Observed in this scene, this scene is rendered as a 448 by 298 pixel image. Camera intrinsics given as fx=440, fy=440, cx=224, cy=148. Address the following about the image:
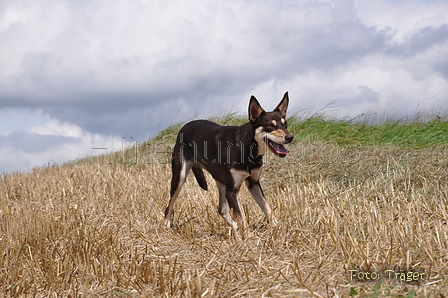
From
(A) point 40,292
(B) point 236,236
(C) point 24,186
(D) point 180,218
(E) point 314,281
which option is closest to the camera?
(E) point 314,281

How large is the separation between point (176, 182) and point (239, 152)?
3.73ft

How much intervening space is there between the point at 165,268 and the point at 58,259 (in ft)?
3.55

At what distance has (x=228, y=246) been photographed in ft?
14.1

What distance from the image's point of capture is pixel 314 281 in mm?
3406

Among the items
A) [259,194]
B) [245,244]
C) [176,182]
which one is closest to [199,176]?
[176,182]

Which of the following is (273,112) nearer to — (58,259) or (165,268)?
(165,268)

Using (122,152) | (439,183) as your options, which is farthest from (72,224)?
(122,152)

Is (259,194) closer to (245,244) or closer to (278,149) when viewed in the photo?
(278,149)

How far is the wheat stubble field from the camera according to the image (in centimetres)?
341

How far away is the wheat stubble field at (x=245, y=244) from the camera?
11.2 ft

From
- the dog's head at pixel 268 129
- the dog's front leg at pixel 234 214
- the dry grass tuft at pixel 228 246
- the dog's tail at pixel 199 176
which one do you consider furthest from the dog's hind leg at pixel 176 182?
the dog's head at pixel 268 129

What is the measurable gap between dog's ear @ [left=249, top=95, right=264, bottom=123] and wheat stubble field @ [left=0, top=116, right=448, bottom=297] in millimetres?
1213

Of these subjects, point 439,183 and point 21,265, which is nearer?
point 21,265

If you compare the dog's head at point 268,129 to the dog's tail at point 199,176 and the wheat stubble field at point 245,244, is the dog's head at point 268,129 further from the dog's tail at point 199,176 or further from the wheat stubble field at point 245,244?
the dog's tail at point 199,176
